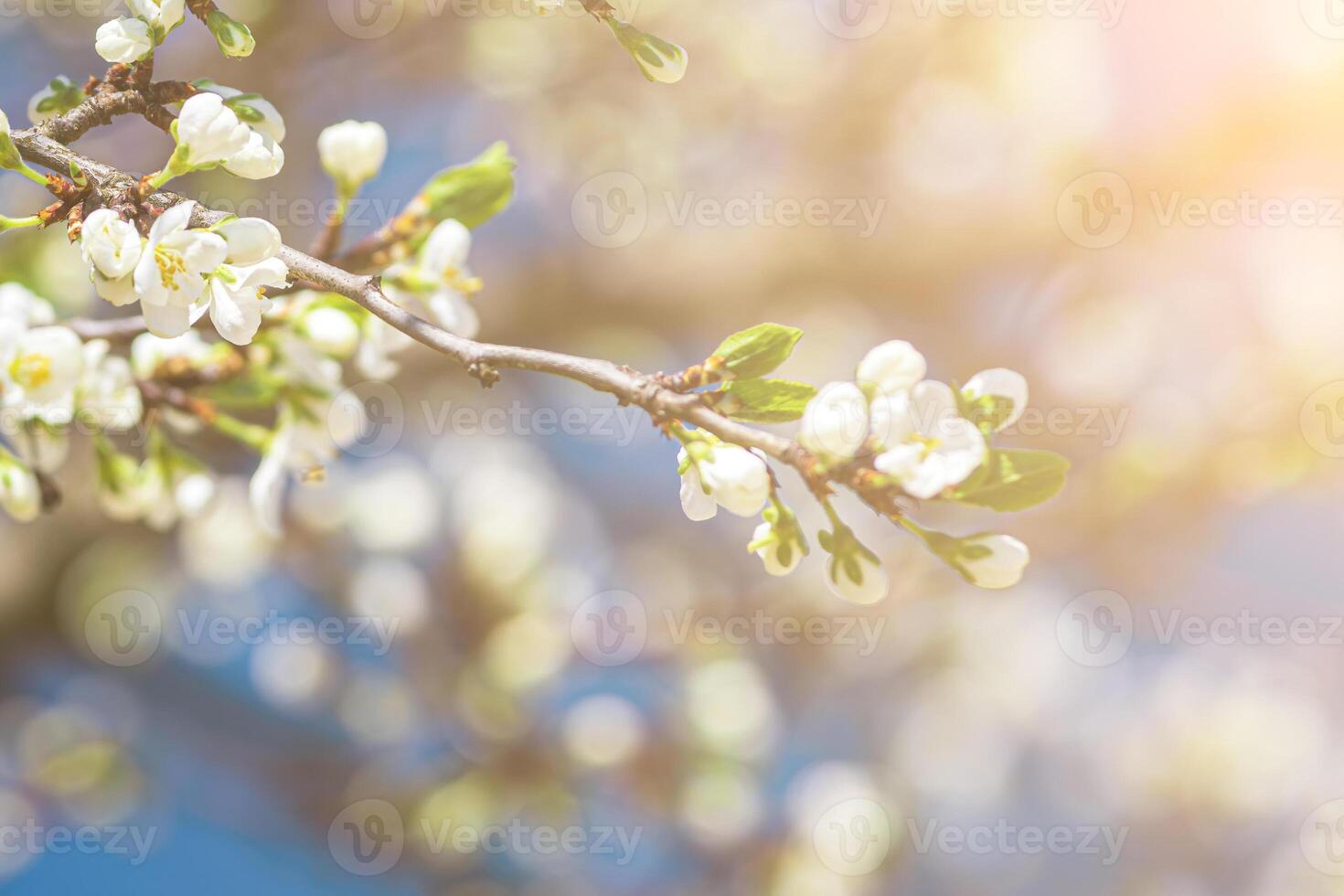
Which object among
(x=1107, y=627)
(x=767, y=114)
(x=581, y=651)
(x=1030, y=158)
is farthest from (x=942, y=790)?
(x=767, y=114)

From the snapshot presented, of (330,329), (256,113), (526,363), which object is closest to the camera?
(526,363)

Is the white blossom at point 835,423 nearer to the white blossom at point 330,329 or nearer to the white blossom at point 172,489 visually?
the white blossom at point 330,329

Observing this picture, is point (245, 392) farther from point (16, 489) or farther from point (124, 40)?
point (124, 40)

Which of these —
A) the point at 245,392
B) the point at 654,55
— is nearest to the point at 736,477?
the point at 654,55

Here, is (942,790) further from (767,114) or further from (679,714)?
(767,114)

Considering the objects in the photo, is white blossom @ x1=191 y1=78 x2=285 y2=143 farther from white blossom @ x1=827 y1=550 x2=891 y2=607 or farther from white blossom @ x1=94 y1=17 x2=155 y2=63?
white blossom @ x1=827 y1=550 x2=891 y2=607

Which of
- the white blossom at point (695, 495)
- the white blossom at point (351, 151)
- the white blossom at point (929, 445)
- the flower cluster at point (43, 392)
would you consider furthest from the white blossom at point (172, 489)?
the white blossom at point (929, 445)

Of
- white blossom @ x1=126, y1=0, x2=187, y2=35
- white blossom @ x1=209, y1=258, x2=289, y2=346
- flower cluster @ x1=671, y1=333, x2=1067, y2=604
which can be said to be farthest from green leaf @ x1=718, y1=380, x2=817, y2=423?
white blossom @ x1=126, y1=0, x2=187, y2=35
